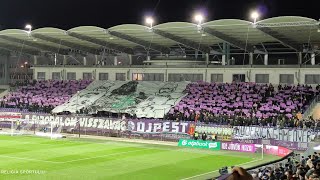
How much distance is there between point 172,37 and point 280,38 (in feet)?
40.8

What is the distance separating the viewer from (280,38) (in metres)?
51.5

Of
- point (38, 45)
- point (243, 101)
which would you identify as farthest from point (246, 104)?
point (38, 45)

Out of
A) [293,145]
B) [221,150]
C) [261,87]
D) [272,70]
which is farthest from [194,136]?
[272,70]

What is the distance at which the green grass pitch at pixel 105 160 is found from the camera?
86.2ft

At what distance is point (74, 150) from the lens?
37.4 meters

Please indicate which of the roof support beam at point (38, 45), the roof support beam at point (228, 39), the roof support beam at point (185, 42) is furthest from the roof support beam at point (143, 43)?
the roof support beam at point (38, 45)

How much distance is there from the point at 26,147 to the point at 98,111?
20.3 metres

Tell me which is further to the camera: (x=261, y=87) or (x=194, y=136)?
(x=261, y=87)

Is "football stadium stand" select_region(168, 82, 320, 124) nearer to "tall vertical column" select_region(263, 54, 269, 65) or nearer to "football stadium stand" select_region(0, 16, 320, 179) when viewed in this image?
"football stadium stand" select_region(0, 16, 320, 179)

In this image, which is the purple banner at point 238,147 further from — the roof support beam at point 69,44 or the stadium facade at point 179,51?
the roof support beam at point 69,44

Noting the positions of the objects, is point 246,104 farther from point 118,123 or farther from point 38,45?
point 38,45

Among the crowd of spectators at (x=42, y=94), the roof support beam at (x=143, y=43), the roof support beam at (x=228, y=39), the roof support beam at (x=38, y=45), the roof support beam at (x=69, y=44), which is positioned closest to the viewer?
the roof support beam at (x=228, y=39)

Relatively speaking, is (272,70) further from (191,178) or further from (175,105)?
(191,178)

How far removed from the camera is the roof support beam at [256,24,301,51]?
4722cm
